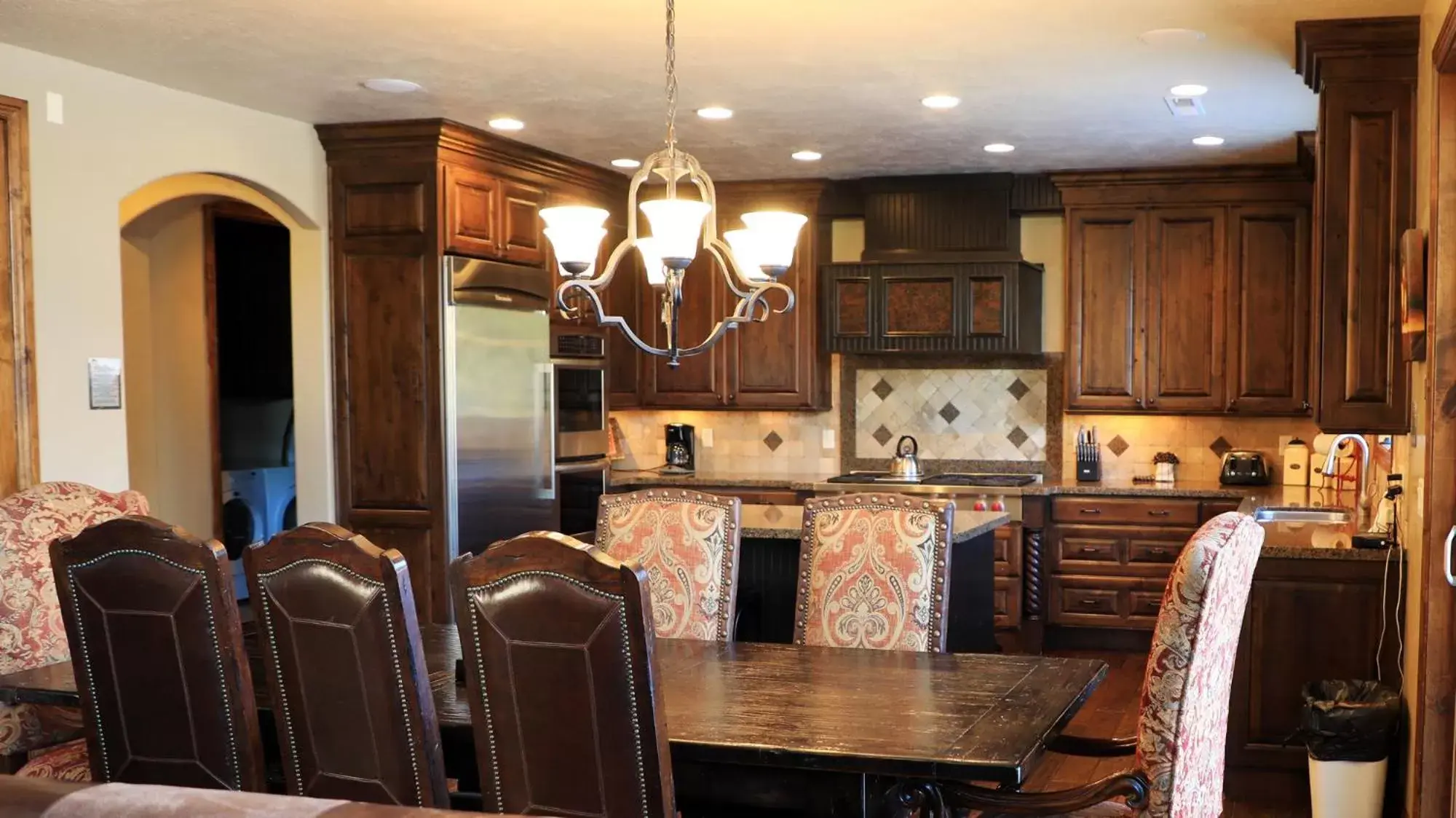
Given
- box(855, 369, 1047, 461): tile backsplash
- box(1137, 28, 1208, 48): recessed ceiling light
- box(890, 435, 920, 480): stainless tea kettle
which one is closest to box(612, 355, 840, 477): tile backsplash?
box(855, 369, 1047, 461): tile backsplash

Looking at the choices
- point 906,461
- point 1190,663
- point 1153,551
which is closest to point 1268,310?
point 1153,551

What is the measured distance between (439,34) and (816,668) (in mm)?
2274

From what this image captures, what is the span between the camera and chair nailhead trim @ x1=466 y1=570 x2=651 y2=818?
226cm

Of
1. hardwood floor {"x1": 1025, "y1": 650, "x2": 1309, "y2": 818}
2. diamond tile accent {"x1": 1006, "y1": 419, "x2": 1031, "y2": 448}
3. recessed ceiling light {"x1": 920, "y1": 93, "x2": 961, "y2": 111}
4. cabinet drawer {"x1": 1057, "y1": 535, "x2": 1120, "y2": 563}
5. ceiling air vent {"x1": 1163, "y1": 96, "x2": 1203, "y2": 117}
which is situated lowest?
hardwood floor {"x1": 1025, "y1": 650, "x2": 1309, "y2": 818}

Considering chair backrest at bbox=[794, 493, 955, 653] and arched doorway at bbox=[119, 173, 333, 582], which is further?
arched doorway at bbox=[119, 173, 333, 582]

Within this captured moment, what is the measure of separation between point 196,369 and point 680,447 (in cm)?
261

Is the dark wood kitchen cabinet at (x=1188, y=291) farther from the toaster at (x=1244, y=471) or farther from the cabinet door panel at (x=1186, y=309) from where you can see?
the toaster at (x=1244, y=471)

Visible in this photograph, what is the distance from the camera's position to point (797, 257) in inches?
291

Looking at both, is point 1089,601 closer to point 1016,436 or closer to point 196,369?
point 1016,436

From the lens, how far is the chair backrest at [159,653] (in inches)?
107

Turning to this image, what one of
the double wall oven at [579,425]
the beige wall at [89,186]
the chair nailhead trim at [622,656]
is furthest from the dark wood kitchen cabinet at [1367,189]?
the beige wall at [89,186]

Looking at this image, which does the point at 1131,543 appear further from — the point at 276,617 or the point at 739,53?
the point at 276,617

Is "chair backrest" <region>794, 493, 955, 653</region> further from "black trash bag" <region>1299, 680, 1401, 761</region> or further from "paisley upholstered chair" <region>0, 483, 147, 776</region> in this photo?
"paisley upholstered chair" <region>0, 483, 147, 776</region>

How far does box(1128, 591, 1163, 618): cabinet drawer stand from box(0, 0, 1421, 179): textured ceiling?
2.14 m
